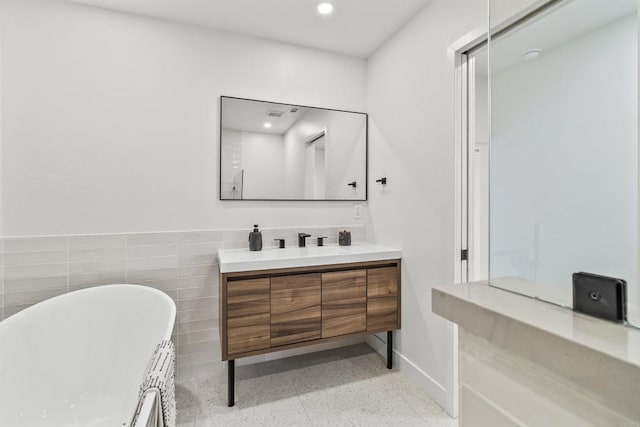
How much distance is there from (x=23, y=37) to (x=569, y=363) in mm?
3058

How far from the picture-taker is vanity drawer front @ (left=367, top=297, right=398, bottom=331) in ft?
7.15

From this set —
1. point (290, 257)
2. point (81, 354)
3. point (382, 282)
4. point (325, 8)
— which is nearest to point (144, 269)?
point (81, 354)

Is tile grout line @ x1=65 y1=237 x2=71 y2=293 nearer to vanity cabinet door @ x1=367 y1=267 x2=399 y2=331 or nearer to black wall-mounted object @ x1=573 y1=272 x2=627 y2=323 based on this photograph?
vanity cabinet door @ x1=367 y1=267 x2=399 y2=331

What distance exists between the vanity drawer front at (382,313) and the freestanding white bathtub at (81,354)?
1.30 m

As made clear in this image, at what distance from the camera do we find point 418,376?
2096 millimetres

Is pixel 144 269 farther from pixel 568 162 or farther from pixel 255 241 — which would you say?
pixel 568 162

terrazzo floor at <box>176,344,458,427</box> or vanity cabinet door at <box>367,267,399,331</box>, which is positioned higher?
vanity cabinet door at <box>367,267,399,331</box>

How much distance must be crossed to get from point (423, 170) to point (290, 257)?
1.09 meters

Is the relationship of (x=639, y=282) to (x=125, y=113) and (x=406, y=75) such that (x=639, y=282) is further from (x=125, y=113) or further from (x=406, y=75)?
(x=125, y=113)

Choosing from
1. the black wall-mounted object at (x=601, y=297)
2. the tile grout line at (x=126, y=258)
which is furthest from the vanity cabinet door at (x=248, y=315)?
the black wall-mounted object at (x=601, y=297)

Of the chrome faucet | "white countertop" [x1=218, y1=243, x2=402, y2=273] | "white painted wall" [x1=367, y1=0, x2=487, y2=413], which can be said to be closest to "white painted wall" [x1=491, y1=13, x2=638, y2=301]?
"white painted wall" [x1=367, y1=0, x2=487, y2=413]

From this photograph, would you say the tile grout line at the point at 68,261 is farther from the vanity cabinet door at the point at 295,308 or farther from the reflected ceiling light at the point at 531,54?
the reflected ceiling light at the point at 531,54

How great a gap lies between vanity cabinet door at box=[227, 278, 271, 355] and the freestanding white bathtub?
34 cm

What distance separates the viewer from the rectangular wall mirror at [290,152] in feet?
7.86
